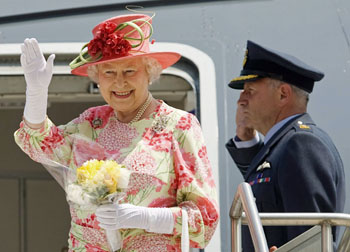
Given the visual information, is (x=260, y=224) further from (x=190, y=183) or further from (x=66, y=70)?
(x=66, y=70)

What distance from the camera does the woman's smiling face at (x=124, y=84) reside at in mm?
2693

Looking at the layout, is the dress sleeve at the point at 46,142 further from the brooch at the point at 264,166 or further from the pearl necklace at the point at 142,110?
the brooch at the point at 264,166

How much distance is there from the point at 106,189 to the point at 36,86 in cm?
46

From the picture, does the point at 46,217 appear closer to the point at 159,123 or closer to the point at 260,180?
the point at 260,180

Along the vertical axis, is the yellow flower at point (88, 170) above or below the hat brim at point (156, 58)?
below

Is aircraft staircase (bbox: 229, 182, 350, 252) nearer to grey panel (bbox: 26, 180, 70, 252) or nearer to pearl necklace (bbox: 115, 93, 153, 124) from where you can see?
pearl necklace (bbox: 115, 93, 153, 124)

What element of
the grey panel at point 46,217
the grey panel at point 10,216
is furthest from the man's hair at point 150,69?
the grey panel at point 10,216

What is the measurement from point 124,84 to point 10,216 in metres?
3.85

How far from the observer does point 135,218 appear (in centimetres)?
250

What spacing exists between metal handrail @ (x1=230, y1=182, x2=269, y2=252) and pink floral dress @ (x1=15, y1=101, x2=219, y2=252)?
9 cm

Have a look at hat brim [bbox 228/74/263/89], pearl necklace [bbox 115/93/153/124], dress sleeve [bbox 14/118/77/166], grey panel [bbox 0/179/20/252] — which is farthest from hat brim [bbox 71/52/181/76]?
grey panel [bbox 0/179/20/252]

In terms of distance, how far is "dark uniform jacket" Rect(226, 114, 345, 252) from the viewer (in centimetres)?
281

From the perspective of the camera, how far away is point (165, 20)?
377 cm

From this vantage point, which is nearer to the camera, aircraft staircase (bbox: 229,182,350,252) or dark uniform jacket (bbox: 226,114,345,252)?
aircraft staircase (bbox: 229,182,350,252)
